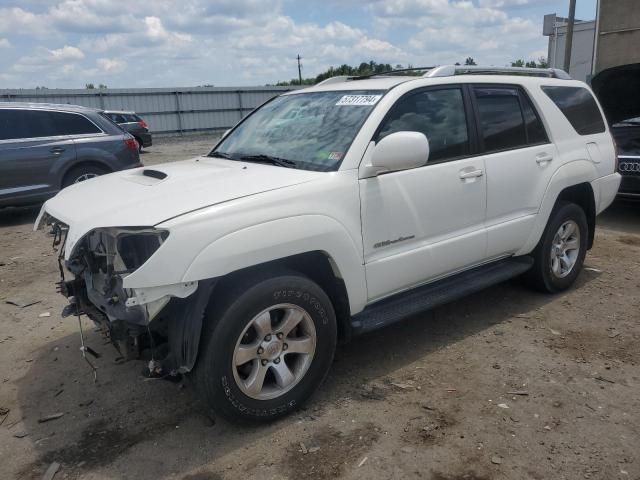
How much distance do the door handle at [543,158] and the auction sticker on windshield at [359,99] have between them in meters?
1.62

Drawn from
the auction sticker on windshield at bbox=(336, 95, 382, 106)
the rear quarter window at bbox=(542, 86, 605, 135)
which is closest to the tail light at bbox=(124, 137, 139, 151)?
the auction sticker on windshield at bbox=(336, 95, 382, 106)

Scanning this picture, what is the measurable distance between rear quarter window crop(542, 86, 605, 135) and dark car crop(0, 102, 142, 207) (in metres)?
6.94

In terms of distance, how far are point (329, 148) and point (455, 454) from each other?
190cm

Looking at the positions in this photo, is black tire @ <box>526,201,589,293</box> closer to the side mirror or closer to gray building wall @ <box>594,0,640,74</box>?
the side mirror

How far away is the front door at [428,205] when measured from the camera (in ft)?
11.4

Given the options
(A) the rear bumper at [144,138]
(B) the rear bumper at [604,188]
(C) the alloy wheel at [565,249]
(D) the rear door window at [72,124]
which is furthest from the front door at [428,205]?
(A) the rear bumper at [144,138]

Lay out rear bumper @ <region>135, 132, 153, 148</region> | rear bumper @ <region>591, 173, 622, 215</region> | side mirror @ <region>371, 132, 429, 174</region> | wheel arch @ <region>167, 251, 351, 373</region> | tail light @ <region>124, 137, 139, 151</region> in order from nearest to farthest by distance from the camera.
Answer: wheel arch @ <region>167, 251, 351, 373</region> < side mirror @ <region>371, 132, 429, 174</region> < rear bumper @ <region>591, 173, 622, 215</region> < tail light @ <region>124, 137, 139, 151</region> < rear bumper @ <region>135, 132, 153, 148</region>

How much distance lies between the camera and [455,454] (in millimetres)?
2885

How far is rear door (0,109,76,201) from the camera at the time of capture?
27.7ft

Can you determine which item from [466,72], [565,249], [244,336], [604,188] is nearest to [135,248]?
[244,336]

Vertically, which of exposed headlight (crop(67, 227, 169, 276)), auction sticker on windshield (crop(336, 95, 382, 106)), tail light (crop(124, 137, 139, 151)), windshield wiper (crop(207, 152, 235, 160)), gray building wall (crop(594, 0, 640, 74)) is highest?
gray building wall (crop(594, 0, 640, 74))

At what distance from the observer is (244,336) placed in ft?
10.0

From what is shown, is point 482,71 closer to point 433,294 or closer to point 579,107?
point 579,107

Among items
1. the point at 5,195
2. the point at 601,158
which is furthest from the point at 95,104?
the point at 601,158
